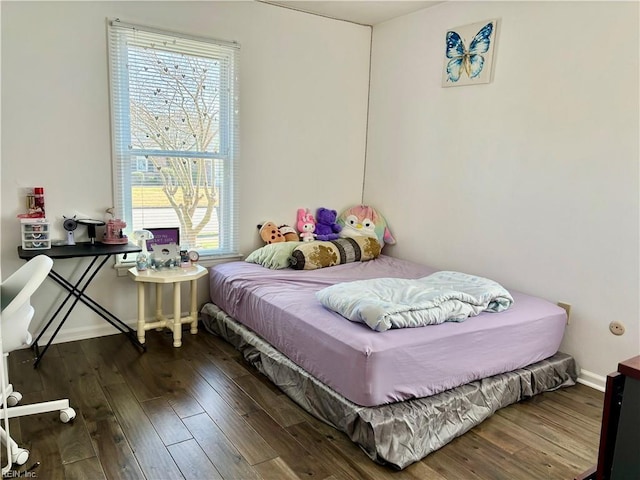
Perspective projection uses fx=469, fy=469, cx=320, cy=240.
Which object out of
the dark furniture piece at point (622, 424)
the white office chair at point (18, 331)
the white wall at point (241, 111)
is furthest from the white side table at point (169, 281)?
the dark furniture piece at point (622, 424)

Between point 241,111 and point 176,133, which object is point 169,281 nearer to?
point 176,133

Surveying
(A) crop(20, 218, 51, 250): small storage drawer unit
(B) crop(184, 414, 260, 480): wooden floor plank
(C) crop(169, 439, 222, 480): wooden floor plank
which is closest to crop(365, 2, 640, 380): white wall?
(B) crop(184, 414, 260, 480): wooden floor plank

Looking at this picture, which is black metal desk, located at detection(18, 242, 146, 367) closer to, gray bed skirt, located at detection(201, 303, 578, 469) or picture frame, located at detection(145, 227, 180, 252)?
picture frame, located at detection(145, 227, 180, 252)

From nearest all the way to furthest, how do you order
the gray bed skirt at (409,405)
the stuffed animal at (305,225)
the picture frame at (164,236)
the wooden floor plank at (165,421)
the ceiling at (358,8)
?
1. the gray bed skirt at (409,405)
2. the wooden floor plank at (165,421)
3. the picture frame at (164,236)
4. the ceiling at (358,8)
5. the stuffed animal at (305,225)

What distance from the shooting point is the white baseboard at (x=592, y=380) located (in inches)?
111

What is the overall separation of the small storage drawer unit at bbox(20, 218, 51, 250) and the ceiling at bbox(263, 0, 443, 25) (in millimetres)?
2315

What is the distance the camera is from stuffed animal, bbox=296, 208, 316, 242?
13.4ft

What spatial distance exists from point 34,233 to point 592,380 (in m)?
3.52

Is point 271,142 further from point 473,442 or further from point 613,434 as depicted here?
point 613,434

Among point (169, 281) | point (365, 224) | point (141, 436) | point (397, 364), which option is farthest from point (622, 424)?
point (365, 224)

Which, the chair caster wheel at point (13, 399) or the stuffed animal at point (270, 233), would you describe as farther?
the stuffed animal at point (270, 233)

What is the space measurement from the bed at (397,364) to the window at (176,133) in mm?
808

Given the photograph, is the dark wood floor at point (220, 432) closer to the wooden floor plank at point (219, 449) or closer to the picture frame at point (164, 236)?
the wooden floor plank at point (219, 449)

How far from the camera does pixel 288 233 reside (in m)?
3.97
